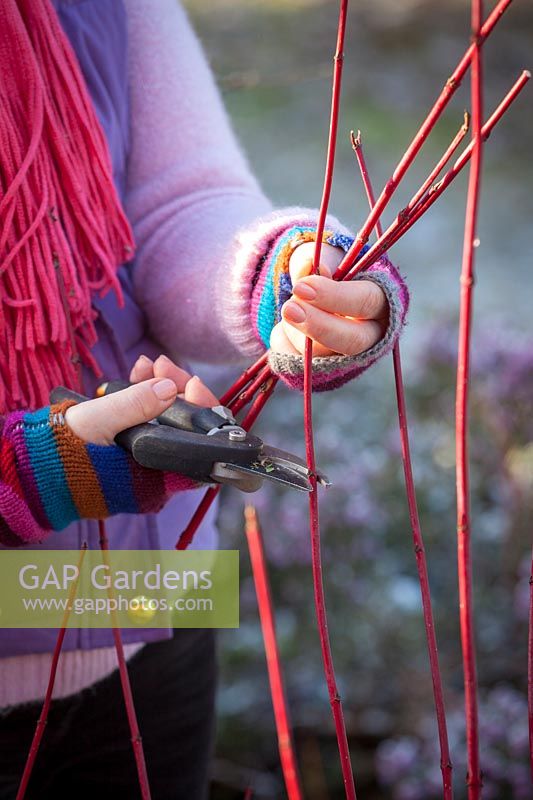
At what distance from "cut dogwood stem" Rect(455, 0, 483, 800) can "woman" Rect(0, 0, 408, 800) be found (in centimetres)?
15

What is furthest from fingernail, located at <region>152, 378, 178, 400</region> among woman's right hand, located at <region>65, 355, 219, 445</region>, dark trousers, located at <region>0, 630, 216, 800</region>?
dark trousers, located at <region>0, 630, 216, 800</region>

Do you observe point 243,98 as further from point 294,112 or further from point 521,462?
point 521,462

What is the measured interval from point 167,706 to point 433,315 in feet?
4.75

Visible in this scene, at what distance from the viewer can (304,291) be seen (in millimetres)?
528

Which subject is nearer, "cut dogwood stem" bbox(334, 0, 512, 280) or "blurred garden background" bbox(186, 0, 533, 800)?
"cut dogwood stem" bbox(334, 0, 512, 280)

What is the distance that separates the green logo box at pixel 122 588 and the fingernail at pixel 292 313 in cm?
23

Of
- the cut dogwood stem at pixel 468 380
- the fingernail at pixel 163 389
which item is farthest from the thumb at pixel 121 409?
the cut dogwood stem at pixel 468 380

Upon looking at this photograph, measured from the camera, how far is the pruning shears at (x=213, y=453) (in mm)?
531

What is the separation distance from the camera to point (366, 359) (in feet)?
1.95

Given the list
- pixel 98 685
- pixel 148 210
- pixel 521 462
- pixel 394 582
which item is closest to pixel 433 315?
pixel 521 462

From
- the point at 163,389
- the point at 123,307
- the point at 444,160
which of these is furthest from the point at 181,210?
the point at 444,160

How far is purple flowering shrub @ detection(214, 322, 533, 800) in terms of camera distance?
1461mm

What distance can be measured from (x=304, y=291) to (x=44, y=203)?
268mm

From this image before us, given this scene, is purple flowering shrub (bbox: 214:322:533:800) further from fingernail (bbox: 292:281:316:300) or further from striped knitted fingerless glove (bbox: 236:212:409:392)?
fingernail (bbox: 292:281:316:300)
